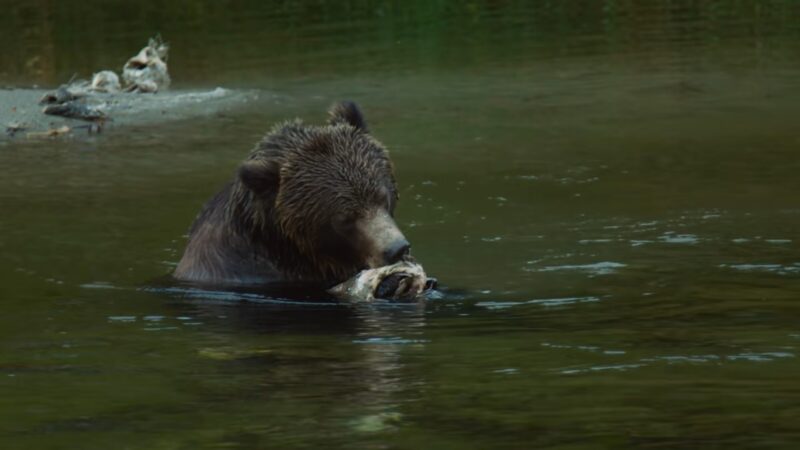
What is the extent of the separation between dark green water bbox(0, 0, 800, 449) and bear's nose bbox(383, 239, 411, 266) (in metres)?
0.33

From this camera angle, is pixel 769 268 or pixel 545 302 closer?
pixel 545 302

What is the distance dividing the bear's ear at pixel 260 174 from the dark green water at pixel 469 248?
68 centimetres

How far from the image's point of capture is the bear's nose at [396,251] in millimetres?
9391

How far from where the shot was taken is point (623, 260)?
10.7 meters

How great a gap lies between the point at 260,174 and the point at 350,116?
0.74m

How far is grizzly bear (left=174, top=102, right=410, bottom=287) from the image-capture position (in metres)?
9.74

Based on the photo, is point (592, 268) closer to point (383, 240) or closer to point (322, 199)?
point (383, 240)

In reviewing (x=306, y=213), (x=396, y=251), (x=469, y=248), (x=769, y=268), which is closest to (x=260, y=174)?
(x=306, y=213)

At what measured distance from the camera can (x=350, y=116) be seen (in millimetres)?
10359

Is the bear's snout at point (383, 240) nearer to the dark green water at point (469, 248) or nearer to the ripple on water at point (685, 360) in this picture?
the dark green water at point (469, 248)

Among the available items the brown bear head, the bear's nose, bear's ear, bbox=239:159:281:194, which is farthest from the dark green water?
bear's ear, bbox=239:159:281:194

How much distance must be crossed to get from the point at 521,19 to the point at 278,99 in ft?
24.1

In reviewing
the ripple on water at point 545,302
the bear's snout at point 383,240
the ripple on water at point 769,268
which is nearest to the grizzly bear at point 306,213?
the bear's snout at point 383,240

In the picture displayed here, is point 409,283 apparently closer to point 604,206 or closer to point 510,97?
point 604,206
